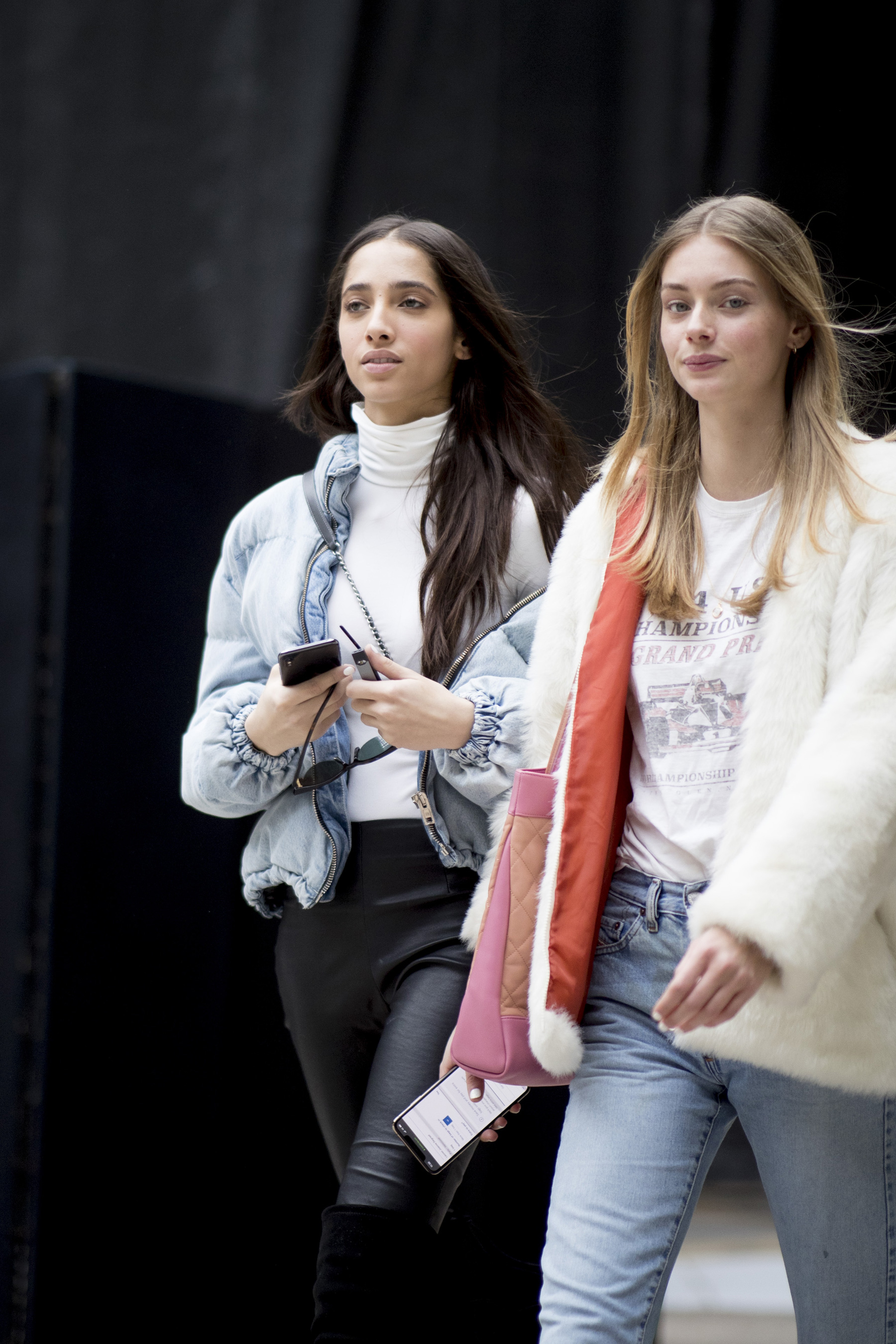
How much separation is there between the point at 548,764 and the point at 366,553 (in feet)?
1.75

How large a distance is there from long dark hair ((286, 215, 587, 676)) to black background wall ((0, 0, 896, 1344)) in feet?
1.81

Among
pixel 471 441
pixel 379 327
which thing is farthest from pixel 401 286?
pixel 471 441

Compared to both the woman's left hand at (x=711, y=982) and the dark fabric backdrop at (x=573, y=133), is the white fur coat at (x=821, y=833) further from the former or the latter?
the dark fabric backdrop at (x=573, y=133)

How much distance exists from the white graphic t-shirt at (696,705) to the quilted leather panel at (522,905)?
11cm

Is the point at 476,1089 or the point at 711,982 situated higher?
the point at 711,982

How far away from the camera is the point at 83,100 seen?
3.95m

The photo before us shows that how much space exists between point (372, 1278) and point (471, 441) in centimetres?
128

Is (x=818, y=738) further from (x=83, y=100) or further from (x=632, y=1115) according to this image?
(x=83, y=100)

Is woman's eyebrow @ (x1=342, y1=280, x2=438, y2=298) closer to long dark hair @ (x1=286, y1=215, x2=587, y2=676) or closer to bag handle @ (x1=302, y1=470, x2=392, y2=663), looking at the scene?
long dark hair @ (x1=286, y1=215, x2=587, y2=676)

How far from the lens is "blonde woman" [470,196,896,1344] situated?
4.79 feet

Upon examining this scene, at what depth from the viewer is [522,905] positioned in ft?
5.76

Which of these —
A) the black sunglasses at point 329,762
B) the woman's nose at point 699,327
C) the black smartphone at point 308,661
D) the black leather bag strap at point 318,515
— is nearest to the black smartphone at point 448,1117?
the black sunglasses at point 329,762

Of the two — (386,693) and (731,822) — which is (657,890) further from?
(386,693)

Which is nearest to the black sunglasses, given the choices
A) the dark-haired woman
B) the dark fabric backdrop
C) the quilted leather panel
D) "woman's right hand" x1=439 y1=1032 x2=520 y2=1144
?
the dark-haired woman
